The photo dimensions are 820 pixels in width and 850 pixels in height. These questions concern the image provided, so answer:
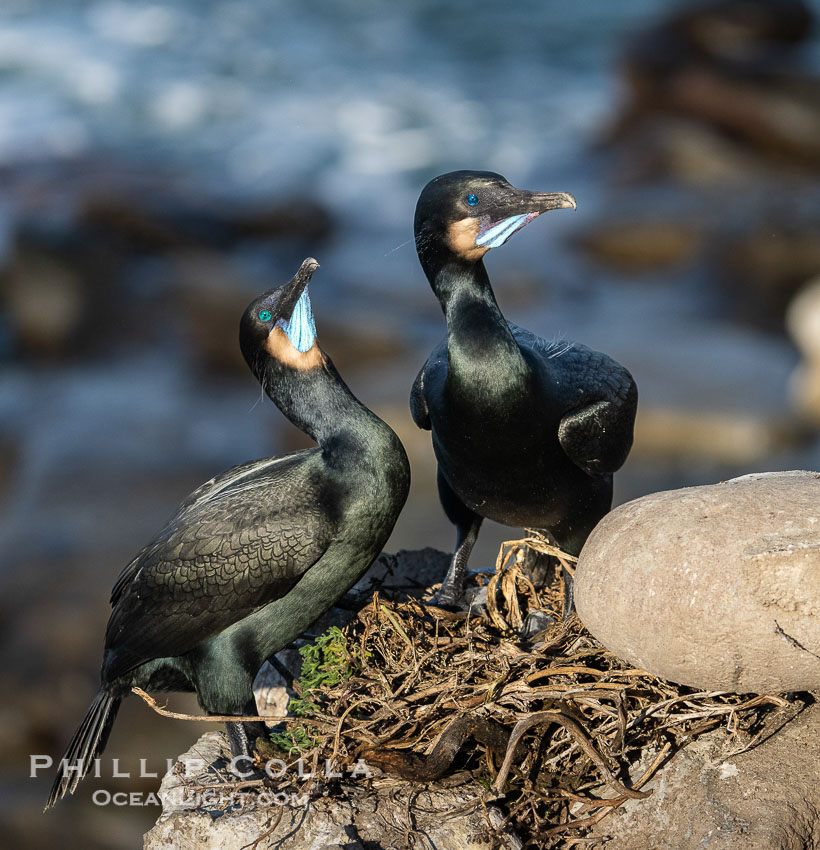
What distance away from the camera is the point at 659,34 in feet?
64.1

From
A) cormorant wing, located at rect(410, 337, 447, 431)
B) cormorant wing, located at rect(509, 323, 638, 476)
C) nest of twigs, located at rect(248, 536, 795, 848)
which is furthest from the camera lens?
cormorant wing, located at rect(410, 337, 447, 431)

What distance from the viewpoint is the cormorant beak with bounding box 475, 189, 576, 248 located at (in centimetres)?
358

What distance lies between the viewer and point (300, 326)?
353cm

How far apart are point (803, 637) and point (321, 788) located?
151cm

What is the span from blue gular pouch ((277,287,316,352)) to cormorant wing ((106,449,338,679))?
1.24 feet

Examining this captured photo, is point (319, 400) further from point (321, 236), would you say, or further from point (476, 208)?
point (321, 236)

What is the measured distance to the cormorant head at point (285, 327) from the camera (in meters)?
3.48

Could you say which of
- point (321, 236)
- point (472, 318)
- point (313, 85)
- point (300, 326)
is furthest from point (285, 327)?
point (313, 85)

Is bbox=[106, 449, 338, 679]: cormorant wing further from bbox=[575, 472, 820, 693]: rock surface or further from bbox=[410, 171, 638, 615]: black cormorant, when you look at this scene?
bbox=[575, 472, 820, 693]: rock surface

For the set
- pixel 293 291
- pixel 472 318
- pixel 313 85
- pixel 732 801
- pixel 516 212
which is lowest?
pixel 313 85

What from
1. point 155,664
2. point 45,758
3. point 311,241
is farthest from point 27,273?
point 155,664

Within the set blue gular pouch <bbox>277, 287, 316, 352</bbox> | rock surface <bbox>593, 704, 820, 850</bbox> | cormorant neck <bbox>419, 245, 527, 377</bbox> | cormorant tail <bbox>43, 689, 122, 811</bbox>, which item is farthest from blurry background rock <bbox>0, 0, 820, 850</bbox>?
rock surface <bbox>593, 704, 820, 850</bbox>

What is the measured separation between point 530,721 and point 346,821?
68cm

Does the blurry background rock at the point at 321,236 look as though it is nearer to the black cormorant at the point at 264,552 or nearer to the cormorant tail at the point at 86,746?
the black cormorant at the point at 264,552
